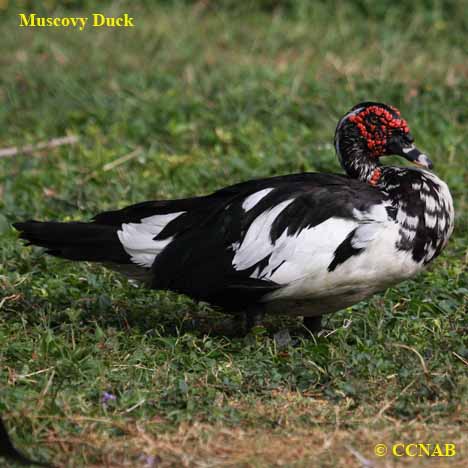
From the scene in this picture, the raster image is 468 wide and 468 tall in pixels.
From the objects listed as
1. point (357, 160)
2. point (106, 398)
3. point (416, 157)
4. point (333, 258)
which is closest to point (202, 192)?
point (357, 160)

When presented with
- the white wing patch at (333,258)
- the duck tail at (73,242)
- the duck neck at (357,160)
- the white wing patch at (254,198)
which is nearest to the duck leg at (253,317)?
the white wing patch at (333,258)

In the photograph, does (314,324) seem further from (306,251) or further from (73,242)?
(73,242)

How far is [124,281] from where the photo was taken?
531cm

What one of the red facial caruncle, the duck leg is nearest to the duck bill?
the red facial caruncle

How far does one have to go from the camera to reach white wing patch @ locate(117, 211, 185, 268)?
466 centimetres

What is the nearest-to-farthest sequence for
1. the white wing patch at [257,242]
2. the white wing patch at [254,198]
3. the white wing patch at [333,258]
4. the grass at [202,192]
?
the grass at [202,192], the white wing patch at [333,258], the white wing patch at [257,242], the white wing patch at [254,198]

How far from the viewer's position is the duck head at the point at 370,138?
4.81 meters

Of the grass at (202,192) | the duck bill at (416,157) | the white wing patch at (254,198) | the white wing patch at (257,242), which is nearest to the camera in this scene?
the grass at (202,192)

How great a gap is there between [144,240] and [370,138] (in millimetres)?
1119

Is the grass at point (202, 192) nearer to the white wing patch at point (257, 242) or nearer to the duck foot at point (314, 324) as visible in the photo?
the duck foot at point (314, 324)

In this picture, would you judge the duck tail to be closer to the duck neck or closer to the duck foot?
the duck foot

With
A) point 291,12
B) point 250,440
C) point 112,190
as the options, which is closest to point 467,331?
A: point 250,440

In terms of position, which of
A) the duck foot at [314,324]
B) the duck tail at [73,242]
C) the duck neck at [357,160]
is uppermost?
the duck neck at [357,160]

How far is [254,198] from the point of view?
4.61 metres
